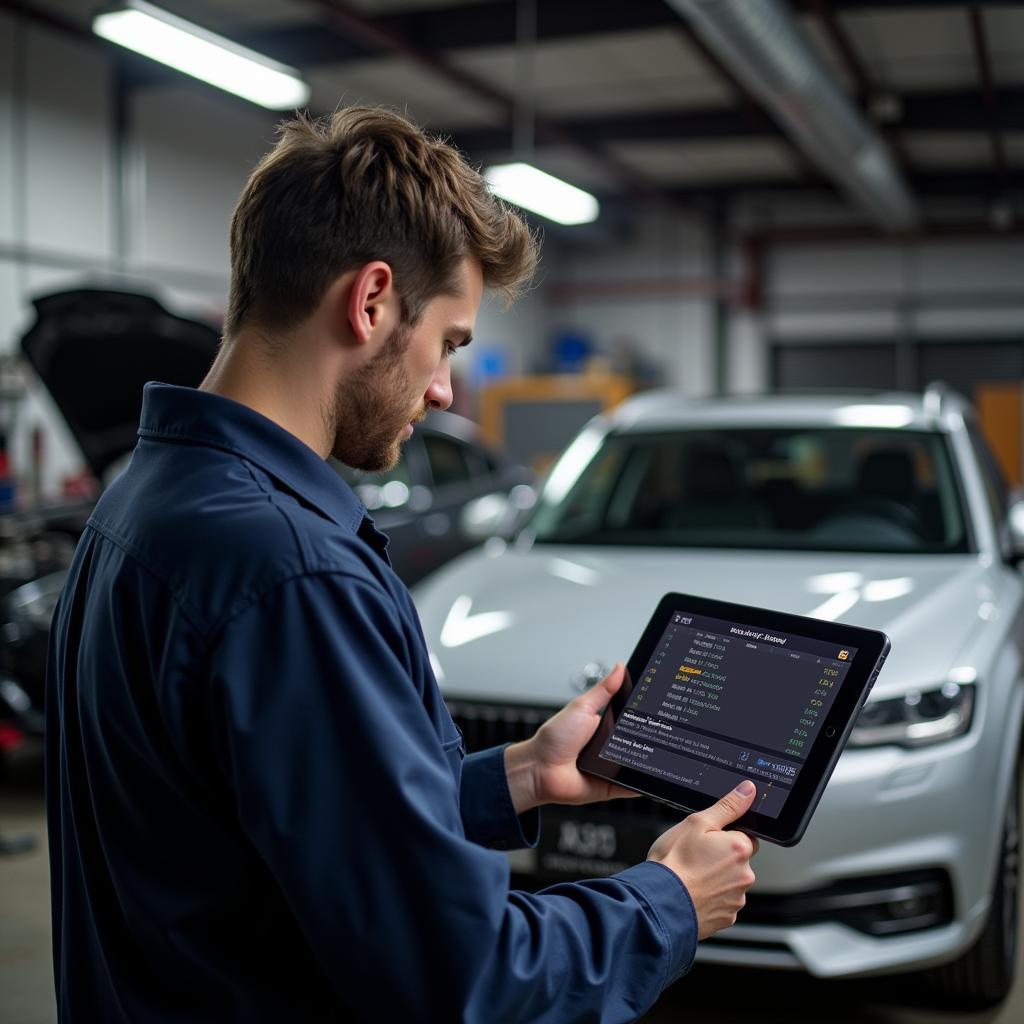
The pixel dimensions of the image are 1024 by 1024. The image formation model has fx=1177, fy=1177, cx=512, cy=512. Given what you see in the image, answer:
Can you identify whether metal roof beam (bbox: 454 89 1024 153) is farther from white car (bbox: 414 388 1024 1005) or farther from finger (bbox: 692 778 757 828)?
finger (bbox: 692 778 757 828)

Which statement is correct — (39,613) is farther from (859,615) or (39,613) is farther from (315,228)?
(315,228)

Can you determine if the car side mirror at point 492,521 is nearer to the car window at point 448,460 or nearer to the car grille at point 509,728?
the car grille at point 509,728

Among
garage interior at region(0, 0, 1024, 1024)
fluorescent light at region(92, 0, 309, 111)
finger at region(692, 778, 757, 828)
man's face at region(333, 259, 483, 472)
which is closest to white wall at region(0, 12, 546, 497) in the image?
garage interior at region(0, 0, 1024, 1024)

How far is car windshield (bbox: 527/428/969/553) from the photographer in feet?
11.1

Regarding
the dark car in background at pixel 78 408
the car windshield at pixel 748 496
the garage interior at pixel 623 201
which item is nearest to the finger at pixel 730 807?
the garage interior at pixel 623 201

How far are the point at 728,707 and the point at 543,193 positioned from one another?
7.94m

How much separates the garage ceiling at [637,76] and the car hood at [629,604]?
4312mm

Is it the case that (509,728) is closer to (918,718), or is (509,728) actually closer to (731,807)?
(918,718)

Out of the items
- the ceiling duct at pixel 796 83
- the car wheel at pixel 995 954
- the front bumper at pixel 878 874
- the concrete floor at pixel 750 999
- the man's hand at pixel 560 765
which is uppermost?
the ceiling duct at pixel 796 83

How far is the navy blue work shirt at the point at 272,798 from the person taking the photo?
0.86 meters

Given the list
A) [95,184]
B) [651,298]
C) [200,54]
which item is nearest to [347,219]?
[200,54]

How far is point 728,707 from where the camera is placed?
1.33 meters

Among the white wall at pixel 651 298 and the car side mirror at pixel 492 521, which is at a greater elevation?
the white wall at pixel 651 298

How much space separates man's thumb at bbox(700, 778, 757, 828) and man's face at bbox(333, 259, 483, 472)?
1.55ft
